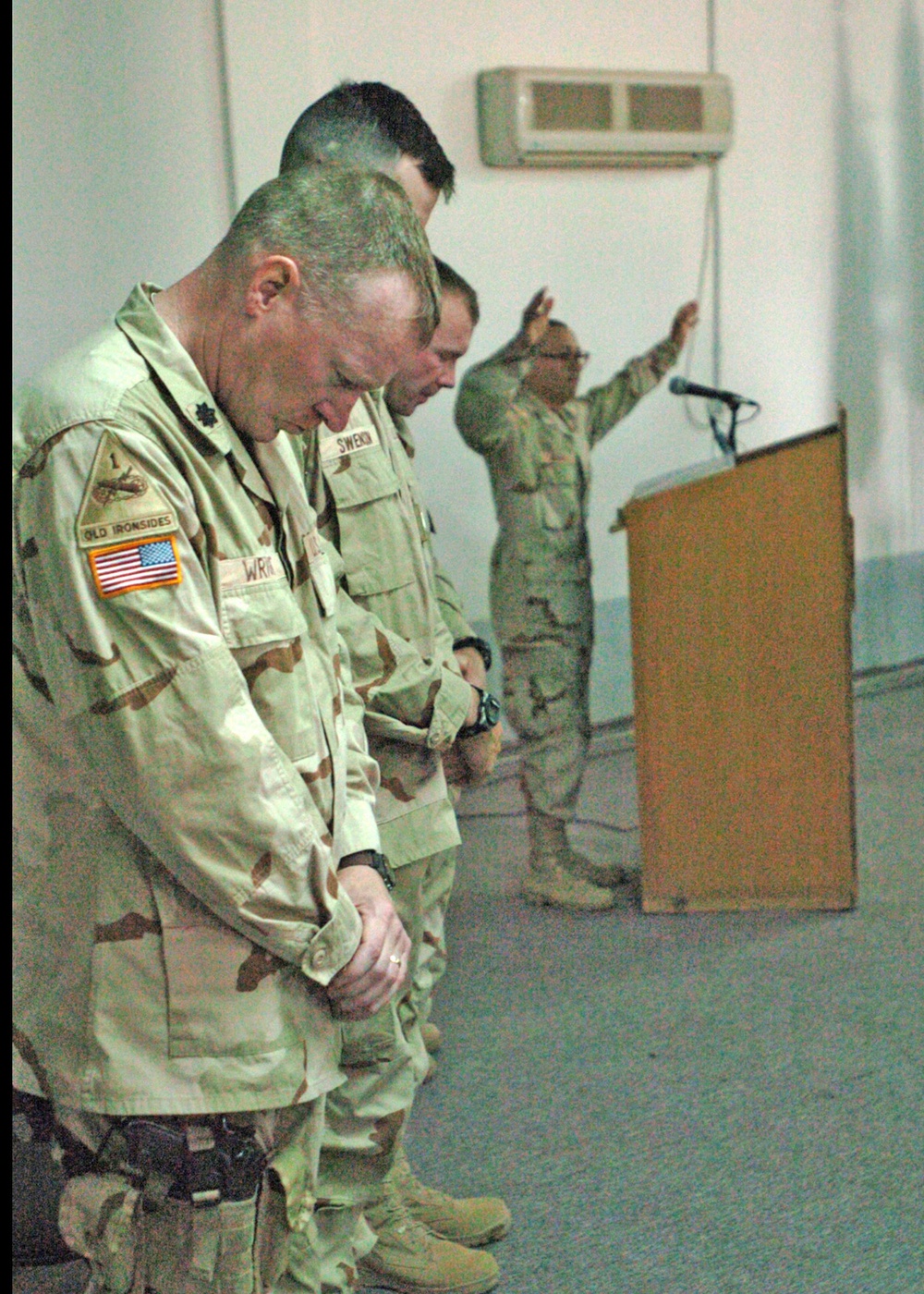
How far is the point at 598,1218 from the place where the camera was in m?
1.94

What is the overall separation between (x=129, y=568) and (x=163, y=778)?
0.52ft

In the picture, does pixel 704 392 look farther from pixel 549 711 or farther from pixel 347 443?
pixel 347 443

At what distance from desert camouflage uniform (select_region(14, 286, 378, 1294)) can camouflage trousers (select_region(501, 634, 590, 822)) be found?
2.14m

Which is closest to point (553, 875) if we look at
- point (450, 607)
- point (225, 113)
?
point (450, 607)

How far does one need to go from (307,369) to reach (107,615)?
27cm

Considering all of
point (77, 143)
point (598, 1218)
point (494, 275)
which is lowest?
point (598, 1218)

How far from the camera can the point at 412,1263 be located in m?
1.79

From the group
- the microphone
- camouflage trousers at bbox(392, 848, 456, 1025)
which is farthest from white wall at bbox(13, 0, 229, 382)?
camouflage trousers at bbox(392, 848, 456, 1025)

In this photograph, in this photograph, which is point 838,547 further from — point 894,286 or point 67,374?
point 894,286

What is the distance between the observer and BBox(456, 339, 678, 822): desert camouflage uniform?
10.8ft

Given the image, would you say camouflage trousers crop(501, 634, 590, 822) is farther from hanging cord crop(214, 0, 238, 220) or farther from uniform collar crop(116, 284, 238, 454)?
uniform collar crop(116, 284, 238, 454)

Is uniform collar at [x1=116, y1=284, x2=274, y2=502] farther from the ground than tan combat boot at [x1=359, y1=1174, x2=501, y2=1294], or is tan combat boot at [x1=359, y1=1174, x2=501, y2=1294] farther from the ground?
uniform collar at [x1=116, y1=284, x2=274, y2=502]

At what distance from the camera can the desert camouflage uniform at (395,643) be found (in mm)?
1661

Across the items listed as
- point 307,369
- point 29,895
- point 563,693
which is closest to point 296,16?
point 563,693
